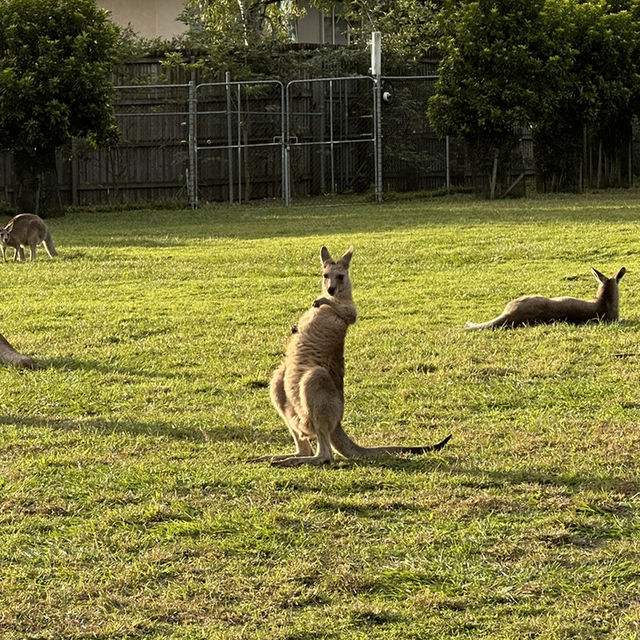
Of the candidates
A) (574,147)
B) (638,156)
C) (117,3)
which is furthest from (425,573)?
(117,3)

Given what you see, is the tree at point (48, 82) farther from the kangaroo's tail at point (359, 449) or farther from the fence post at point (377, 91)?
the kangaroo's tail at point (359, 449)

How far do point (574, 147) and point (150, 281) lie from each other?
13.8 metres

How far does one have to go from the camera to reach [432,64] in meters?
26.8

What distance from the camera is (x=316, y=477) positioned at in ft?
18.0

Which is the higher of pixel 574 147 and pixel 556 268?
pixel 574 147

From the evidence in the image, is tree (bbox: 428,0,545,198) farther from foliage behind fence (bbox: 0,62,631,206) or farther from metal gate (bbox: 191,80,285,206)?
metal gate (bbox: 191,80,285,206)

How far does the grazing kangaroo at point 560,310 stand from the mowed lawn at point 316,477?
6.5 inches

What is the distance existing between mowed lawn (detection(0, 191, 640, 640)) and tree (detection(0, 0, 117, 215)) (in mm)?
9929

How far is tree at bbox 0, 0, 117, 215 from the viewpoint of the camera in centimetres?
2133

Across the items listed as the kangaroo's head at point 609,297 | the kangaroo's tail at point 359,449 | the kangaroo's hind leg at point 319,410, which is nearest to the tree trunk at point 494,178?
the kangaroo's head at point 609,297

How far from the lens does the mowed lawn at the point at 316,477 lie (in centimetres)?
408

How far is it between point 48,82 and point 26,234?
23.0 feet

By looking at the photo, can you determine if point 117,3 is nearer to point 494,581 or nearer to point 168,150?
point 168,150

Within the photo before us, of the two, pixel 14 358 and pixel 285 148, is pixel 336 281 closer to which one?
pixel 14 358
